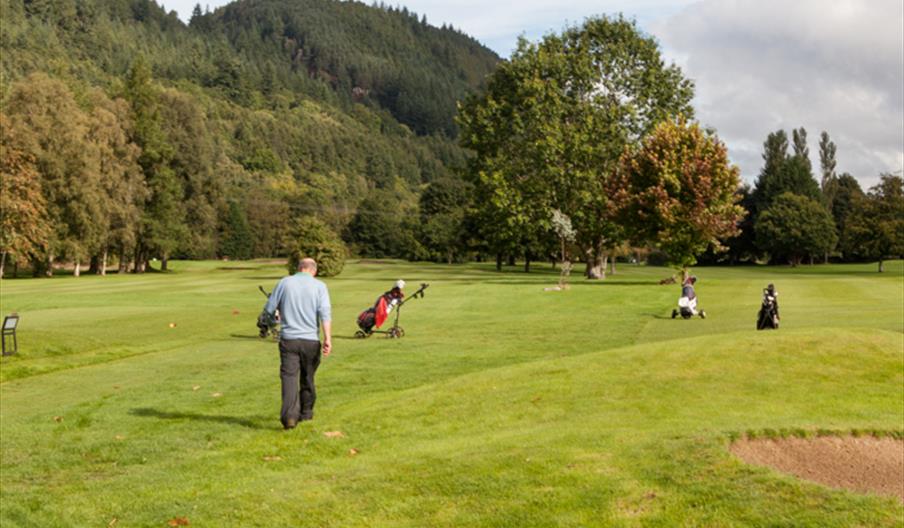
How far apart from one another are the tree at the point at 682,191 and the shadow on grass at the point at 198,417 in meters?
40.3

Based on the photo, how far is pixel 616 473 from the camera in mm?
9750

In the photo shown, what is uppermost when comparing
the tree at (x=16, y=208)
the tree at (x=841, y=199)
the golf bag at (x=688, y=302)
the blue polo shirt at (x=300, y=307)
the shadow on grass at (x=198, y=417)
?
the tree at (x=841, y=199)

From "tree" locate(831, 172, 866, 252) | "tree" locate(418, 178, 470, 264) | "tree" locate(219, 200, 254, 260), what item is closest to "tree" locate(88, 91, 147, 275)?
"tree" locate(418, 178, 470, 264)

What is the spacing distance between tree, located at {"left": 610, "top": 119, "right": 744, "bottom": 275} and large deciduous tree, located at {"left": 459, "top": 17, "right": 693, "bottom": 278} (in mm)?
11432

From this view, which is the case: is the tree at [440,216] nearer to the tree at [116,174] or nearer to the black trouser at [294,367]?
the tree at [116,174]

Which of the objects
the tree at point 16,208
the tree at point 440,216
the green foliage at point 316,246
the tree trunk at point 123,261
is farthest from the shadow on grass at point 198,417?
the tree at point 440,216

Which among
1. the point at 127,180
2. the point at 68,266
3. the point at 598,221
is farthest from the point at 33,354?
the point at 68,266

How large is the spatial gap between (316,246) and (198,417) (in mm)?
59167

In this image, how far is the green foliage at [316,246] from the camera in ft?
240

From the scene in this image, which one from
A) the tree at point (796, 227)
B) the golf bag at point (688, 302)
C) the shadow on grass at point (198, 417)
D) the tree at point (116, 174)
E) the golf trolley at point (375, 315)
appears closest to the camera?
the shadow on grass at point (198, 417)

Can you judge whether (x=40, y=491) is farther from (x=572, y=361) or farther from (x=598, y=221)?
(x=598, y=221)

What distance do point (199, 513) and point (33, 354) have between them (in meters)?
18.3

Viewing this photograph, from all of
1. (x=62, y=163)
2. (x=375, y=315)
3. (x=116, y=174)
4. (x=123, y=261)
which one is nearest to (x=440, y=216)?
(x=123, y=261)

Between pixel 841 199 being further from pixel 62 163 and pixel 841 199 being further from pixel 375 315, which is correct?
pixel 375 315
